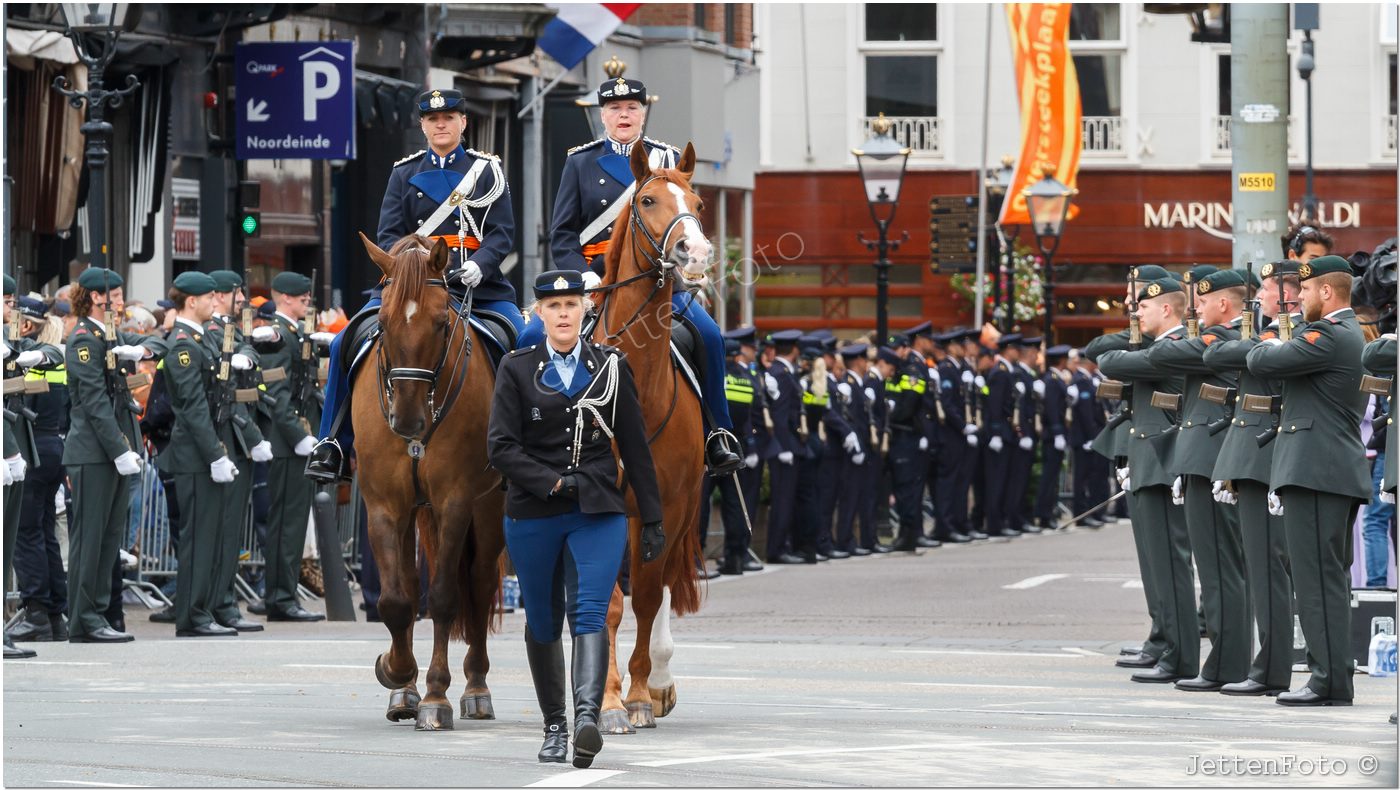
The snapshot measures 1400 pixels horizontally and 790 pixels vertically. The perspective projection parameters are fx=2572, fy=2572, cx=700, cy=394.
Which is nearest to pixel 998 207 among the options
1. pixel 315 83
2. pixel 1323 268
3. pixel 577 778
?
pixel 315 83

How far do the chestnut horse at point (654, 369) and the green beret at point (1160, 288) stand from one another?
145 inches

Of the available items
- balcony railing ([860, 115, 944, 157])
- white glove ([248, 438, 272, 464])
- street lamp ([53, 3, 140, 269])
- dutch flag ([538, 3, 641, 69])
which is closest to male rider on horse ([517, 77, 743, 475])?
white glove ([248, 438, 272, 464])

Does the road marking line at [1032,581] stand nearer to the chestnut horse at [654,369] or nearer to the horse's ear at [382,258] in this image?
the chestnut horse at [654,369]

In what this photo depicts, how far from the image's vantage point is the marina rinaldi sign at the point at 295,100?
26516 millimetres

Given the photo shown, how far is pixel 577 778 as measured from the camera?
973 cm

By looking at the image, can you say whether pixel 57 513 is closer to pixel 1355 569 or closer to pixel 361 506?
pixel 361 506

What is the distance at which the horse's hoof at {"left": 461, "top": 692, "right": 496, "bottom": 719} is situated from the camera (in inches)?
477

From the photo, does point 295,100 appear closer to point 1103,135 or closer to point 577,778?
point 577,778

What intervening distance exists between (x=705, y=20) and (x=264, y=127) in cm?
1498

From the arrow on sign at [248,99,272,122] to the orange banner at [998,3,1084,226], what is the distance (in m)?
16.6

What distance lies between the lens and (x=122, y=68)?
82.9ft

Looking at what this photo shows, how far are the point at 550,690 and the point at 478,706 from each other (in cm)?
183

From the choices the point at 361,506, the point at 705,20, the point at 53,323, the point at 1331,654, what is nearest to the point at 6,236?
the point at 361,506

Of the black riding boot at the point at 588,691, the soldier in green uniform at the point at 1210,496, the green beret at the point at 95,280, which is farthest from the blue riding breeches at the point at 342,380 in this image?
the green beret at the point at 95,280
